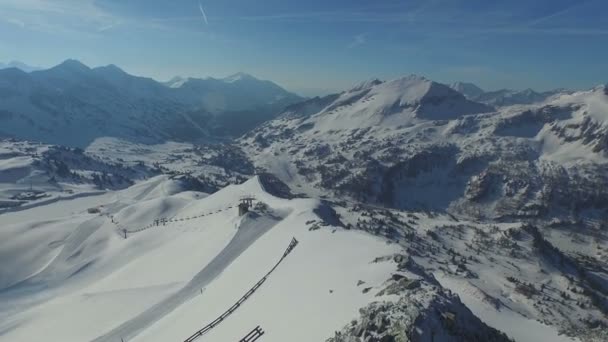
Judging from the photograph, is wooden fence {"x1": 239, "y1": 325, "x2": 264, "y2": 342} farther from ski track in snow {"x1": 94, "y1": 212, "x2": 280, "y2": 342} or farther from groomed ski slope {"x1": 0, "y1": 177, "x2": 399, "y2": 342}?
ski track in snow {"x1": 94, "y1": 212, "x2": 280, "y2": 342}

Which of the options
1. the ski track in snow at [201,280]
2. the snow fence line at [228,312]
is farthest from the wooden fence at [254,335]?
the ski track in snow at [201,280]

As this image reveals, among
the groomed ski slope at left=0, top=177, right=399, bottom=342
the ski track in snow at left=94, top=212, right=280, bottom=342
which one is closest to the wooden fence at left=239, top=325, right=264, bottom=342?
the groomed ski slope at left=0, top=177, right=399, bottom=342

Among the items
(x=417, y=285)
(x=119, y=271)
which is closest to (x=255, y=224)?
(x=119, y=271)

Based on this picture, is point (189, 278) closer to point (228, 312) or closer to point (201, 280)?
point (201, 280)

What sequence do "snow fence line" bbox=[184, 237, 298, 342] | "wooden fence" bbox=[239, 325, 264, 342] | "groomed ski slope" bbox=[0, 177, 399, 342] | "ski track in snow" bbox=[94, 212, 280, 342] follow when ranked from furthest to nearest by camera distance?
"ski track in snow" bbox=[94, 212, 280, 342] < "snow fence line" bbox=[184, 237, 298, 342] < "groomed ski slope" bbox=[0, 177, 399, 342] < "wooden fence" bbox=[239, 325, 264, 342]

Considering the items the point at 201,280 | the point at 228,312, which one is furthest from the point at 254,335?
the point at 201,280

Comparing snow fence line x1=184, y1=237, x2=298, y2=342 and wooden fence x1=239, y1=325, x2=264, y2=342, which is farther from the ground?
wooden fence x1=239, y1=325, x2=264, y2=342

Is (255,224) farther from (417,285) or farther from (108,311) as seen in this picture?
(417,285)

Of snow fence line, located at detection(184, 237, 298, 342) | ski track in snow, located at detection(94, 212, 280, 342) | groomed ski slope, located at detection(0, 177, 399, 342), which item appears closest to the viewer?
groomed ski slope, located at detection(0, 177, 399, 342)

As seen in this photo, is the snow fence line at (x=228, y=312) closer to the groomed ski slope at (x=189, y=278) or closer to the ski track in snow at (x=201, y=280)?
the groomed ski slope at (x=189, y=278)
